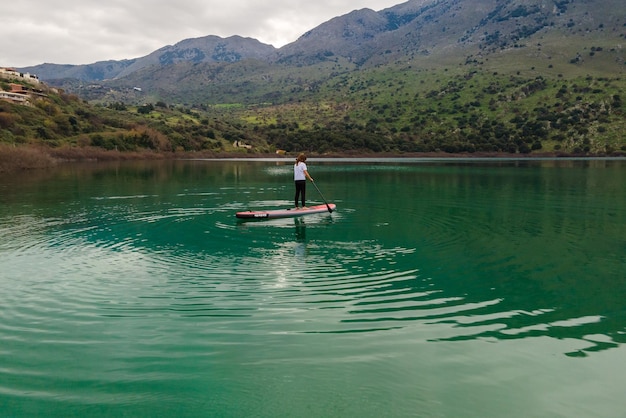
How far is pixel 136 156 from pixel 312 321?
13418cm

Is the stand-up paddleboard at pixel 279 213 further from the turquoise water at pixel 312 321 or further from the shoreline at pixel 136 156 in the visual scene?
the shoreline at pixel 136 156

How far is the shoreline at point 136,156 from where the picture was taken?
7731cm

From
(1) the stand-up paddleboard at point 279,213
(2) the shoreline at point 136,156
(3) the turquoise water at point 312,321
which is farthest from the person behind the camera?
(2) the shoreline at point 136,156

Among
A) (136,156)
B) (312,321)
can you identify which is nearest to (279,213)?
(312,321)

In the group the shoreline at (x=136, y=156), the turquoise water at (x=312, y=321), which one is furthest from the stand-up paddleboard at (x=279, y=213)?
the shoreline at (x=136, y=156)

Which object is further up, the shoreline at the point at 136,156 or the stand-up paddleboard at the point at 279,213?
the shoreline at the point at 136,156

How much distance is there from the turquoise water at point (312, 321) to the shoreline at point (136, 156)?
2504 inches

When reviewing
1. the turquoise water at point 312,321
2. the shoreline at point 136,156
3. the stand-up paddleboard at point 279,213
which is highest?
the shoreline at point 136,156

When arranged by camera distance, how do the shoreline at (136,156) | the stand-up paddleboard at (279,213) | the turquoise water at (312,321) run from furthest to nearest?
the shoreline at (136,156) → the stand-up paddleboard at (279,213) → the turquoise water at (312,321)

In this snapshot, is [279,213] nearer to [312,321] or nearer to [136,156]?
[312,321]

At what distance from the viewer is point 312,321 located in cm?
1105

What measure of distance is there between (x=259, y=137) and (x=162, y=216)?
164 meters

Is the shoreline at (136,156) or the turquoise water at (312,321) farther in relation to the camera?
the shoreline at (136,156)

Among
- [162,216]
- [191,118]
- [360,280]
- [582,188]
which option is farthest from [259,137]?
[360,280]
